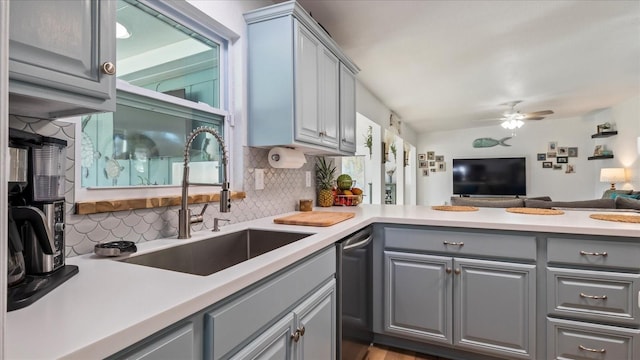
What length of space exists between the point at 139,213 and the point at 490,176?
26.0 feet

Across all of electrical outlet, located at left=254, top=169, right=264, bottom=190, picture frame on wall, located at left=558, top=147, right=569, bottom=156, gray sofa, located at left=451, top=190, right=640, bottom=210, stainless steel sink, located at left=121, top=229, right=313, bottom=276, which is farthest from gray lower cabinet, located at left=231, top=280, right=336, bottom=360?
picture frame on wall, located at left=558, top=147, right=569, bottom=156

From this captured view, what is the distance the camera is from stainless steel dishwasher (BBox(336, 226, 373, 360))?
1625mm

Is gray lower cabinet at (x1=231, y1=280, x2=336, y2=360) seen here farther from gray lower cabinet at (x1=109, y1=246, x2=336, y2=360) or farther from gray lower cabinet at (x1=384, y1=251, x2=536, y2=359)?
gray lower cabinet at (x1=384, y1=251, x2=536, y2=359)

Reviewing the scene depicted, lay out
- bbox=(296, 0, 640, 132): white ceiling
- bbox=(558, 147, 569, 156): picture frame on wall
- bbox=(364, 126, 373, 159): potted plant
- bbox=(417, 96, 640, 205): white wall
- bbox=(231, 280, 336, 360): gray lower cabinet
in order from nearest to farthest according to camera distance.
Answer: bbox=(231, 280, 336, 360): gray lower cabinet, bbox=(296, 0, 640, 132): white ceiling, bbox=(364, 126, 373, 159): potted plant, bbox=(417, 96, 640, 205): white wall, bbox=(558, 147, 569, 156): picture frame on wall

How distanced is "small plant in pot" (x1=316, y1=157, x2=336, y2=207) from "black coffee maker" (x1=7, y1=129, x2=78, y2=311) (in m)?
1.95

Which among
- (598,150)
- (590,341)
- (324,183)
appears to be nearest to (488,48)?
(324,183)

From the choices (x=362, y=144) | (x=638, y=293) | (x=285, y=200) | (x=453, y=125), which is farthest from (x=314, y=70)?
(x=453, y=125)

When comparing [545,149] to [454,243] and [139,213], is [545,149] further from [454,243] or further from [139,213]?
[139,213]

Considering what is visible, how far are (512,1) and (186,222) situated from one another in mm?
2617

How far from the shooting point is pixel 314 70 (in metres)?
2.03

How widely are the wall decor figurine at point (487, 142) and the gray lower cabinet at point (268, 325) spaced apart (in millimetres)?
7546

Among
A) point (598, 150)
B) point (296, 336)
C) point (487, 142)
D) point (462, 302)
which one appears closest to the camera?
point (296, 336)

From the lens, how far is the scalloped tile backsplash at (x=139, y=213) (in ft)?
3.46

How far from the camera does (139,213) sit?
1300mm
